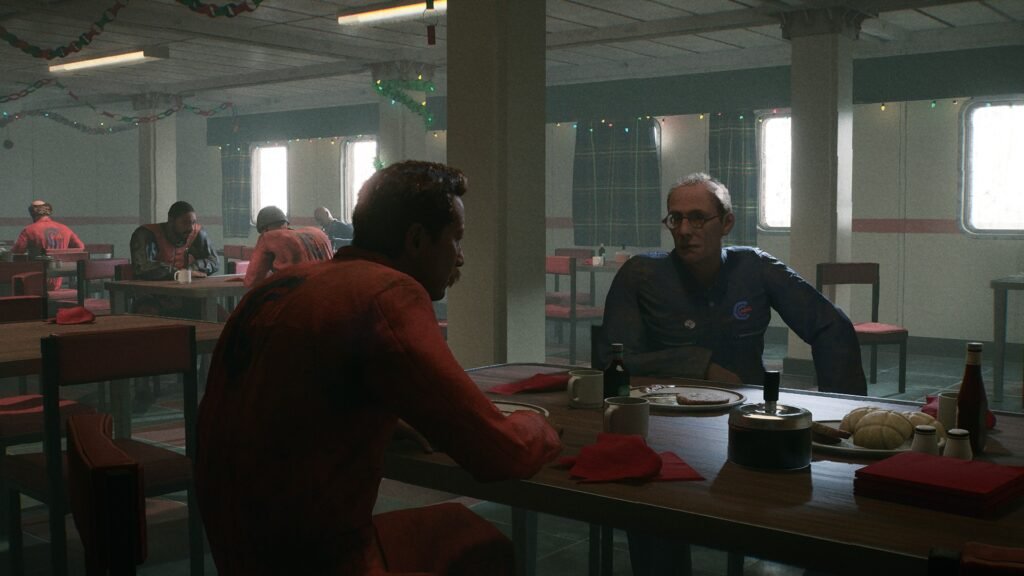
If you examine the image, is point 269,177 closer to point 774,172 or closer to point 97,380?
point 774,172

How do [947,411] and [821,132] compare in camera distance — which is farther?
[821,132]

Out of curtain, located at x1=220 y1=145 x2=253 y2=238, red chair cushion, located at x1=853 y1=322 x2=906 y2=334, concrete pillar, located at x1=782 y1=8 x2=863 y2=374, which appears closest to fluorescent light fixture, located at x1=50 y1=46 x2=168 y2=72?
Answer: curtain, located at x1=220 y1=145 x2=253 y2=238

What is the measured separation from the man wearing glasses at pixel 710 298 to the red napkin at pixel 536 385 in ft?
1.72

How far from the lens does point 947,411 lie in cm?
196

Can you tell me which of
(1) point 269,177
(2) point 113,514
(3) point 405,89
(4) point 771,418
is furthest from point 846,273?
(1) point 269,177

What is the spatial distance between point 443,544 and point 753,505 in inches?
24.1

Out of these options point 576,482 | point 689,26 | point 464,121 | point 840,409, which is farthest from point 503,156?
point 689,26

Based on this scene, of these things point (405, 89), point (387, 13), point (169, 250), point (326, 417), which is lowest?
point (326, 417)

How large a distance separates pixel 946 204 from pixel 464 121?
6.47 m

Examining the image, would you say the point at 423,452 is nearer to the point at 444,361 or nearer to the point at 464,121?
the point at 444,361

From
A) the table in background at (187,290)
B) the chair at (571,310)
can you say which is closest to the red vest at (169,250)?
the table in background at (187,290)

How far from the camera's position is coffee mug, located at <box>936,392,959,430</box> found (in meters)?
1.95

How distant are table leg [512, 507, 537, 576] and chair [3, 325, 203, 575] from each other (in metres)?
0.96

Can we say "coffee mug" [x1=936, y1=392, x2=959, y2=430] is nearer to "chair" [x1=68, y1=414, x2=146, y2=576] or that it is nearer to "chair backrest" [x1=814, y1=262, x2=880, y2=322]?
"chair" [x1=68, y1=414, x2=146, y2=576]
